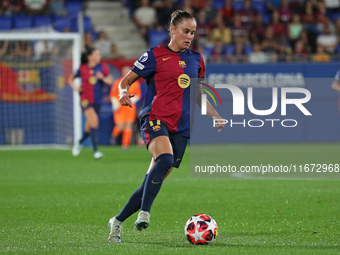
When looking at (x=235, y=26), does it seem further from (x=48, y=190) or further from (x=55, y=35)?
(x=48, y=190)

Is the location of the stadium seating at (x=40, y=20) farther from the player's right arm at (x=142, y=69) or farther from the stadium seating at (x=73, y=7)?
the player's right arm at (x=142, y=69)

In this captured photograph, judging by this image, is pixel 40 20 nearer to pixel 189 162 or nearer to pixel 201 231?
pixel 189 162

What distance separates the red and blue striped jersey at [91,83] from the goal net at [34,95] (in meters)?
3.09

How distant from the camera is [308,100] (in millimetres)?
7367

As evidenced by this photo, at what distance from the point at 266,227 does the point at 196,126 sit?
1585 millimetres

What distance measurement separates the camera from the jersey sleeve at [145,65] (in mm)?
6332

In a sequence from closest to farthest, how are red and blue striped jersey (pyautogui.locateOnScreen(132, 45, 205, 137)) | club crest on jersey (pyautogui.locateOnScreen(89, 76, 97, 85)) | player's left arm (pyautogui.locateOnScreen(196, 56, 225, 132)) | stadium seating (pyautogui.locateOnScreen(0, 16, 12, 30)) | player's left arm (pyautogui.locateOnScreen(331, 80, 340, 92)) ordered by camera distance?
red and blue striped jersey (pyautogui.locateOnScreen(132, 45, 205, 137)), player's left arm (pyautogui.locateOnScreen(196, 56, 225, 132)), player's left arm (pyautogui.locateOnScreen(331, 80, 340, 92)), club crest on jersey (pyautogui.locateOnScreen(89, 76, 97, 85)), stadium seating (pyautogui.locateOnScreen(0, 16, 12, 30))

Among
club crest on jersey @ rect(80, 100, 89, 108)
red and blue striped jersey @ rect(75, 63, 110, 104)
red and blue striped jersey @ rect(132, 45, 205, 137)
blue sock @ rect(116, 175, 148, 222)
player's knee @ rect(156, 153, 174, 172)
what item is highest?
red and blue striped jersey @ rect(132, 45, 205, 137)

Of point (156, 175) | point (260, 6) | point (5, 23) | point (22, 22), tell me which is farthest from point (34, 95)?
point (156, 175)

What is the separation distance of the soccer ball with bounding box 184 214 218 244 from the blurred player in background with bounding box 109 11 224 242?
0.49m

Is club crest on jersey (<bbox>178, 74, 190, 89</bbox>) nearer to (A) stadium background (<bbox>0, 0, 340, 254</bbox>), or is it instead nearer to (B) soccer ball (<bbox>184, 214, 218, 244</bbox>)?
(A) stadium background (<bbox>0, 0, 340, 254</bbox>)

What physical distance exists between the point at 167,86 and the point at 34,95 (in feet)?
44.3

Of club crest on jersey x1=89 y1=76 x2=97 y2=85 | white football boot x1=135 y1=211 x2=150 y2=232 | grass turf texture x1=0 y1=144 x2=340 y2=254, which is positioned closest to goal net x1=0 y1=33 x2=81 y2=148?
club crest on jersey x1=89 y1=76 x2=97 y2=85

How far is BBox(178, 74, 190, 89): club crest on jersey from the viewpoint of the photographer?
638 cm
